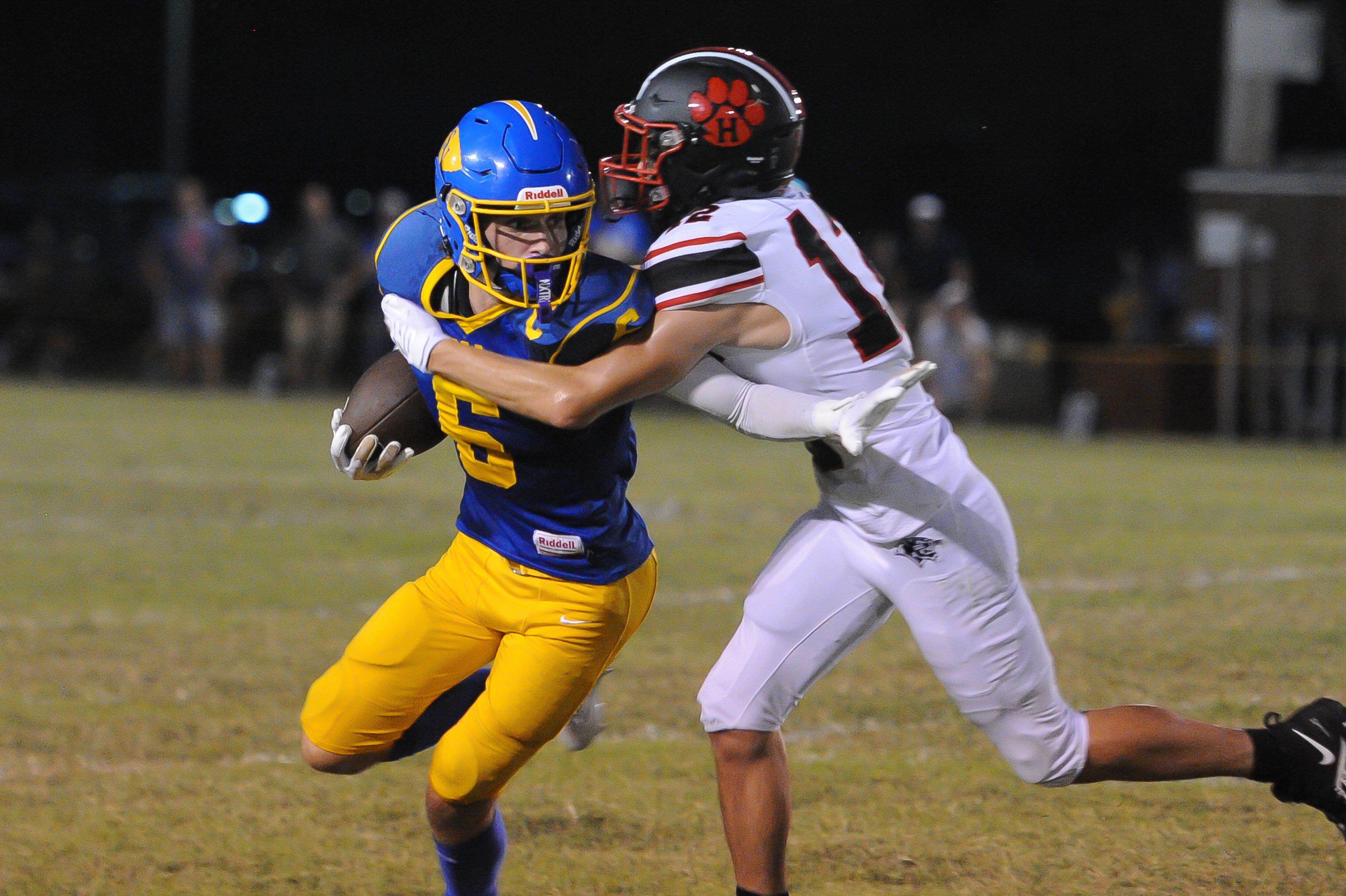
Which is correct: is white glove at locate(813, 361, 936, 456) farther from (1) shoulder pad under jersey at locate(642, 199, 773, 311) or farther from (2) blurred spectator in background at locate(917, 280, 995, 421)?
(2) blurred spectator in background at locate(917, 280, 995, 421)

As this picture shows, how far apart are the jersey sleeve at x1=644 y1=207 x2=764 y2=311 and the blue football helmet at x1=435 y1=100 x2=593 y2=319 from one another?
0.16 m

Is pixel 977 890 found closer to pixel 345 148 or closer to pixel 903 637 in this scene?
pixel 903 637

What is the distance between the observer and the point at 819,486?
3.42 m

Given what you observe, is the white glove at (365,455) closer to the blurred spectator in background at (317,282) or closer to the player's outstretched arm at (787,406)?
the player's outstretched arm at (787,406)

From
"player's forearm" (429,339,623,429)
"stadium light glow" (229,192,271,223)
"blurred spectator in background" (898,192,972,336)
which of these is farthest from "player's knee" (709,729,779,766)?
"stadium light glow" (229,192,271,223)

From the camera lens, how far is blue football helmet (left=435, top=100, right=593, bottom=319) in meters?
3.21

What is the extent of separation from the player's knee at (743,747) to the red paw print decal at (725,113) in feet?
3.85

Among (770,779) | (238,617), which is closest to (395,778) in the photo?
(770,779)

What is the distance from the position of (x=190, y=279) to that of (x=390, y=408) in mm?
12927

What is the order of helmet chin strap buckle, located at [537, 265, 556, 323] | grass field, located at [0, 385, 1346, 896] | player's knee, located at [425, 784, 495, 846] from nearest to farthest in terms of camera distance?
helmet chin strap buckle, located at [537, 265, 556, 323] → player's knee, located at [425, 784, 495, 846] → grass field, located at [0, 385, 1346, 896]

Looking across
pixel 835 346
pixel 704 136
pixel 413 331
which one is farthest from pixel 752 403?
pixel 413 331

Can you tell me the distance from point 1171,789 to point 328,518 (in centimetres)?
517

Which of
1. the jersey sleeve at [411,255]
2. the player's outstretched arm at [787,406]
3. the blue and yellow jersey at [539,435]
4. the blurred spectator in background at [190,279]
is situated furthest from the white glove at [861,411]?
the blurred spectator in background at [190,279]

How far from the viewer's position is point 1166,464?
39.7ft
